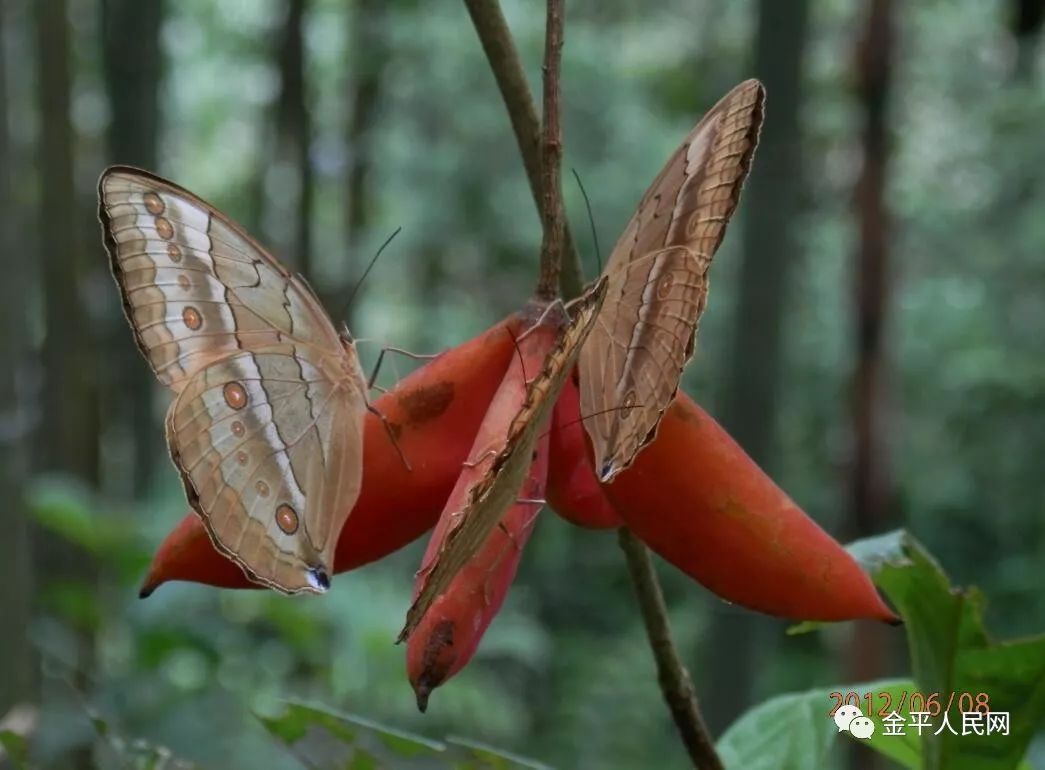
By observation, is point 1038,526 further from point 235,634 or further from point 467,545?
point 467,545

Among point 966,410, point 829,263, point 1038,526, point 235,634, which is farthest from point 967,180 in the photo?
point 235,634

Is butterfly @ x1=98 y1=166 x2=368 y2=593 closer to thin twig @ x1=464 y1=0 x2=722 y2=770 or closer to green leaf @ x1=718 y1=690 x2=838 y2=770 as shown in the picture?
thin twig @ x1=464 y1=0 x2=722 y2=770

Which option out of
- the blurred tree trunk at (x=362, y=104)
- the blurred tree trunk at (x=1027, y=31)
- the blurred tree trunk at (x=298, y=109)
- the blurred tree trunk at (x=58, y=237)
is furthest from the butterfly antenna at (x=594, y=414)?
the blurred tree trunk at (x=1027, y=31)

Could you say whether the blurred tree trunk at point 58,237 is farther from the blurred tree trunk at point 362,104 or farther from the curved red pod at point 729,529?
the curved red pod at point 729,529

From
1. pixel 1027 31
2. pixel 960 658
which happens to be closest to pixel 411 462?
pixel 960 658

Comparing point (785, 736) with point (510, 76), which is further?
point (785, 736)

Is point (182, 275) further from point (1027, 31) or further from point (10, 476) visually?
point (1027, 31)
